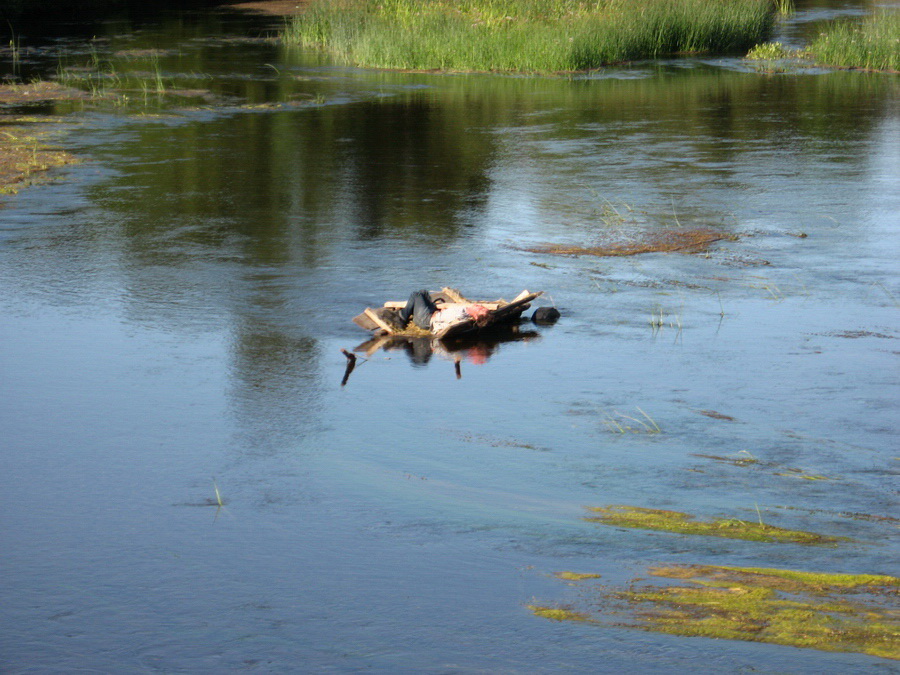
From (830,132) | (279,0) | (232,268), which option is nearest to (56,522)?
(232,268)

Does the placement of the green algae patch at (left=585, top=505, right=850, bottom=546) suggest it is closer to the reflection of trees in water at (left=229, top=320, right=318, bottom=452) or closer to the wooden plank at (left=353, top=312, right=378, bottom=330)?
the reflection of trees in water at (left=229, top=320, right=318, bottom=452)

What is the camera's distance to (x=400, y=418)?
10.3m

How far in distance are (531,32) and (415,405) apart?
94.7 ft

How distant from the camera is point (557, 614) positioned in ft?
22.9

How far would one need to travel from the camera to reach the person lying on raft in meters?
12.4

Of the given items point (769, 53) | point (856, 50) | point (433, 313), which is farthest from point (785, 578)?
point (769, 53)

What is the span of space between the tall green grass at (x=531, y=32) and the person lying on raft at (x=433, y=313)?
2523 cm

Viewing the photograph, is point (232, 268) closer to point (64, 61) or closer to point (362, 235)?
point (362, 235)

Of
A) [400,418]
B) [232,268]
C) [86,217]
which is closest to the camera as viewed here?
[400,418]

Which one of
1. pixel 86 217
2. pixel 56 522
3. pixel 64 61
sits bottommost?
pixel 56 522

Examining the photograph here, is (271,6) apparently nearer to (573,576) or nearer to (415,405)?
(415,405)

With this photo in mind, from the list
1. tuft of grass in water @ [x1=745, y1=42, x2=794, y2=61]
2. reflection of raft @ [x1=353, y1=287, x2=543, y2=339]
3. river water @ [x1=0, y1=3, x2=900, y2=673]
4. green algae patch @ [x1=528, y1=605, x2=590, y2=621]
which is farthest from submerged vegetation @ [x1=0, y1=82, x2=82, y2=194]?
tuft of grass in water @ [x1=745, y1=42, x2=794, y2=61]

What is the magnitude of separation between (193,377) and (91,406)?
3.42 feet

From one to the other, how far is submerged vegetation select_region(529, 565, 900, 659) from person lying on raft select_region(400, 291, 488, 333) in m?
5.37
